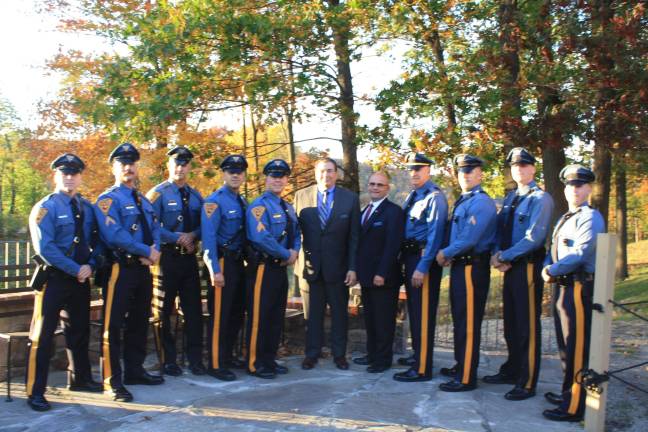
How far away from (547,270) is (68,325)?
392 centimetres

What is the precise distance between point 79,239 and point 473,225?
330cm

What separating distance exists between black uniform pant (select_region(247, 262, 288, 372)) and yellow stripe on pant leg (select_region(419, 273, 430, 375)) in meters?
1.32

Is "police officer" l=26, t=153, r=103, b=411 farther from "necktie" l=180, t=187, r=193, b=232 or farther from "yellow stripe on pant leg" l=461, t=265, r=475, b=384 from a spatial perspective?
"yellow stripe on pant leg" l=461, t=265, r=475, b=384

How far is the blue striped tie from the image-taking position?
678 centimetres

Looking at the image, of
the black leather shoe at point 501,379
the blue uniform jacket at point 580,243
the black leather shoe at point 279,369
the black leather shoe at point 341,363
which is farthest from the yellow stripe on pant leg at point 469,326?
the black leather shoe at point 279,369

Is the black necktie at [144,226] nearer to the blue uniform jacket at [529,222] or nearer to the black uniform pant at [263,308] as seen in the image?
the black uniform pant at [263,308]

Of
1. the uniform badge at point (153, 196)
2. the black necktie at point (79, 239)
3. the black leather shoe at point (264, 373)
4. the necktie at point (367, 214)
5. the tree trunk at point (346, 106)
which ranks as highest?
the tree trunk at point (346, 106)

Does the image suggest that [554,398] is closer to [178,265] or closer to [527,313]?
[527,313]

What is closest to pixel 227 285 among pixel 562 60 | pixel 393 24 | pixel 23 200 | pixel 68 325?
pixel 68 325

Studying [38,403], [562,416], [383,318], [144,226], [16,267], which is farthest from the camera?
[16,267]

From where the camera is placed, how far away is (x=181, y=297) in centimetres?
641

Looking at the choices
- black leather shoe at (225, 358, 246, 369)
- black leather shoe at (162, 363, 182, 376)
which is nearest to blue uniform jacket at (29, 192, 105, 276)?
black leather shoe at (162, 363, 182, 376)

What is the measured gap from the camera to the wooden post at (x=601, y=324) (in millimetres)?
4652

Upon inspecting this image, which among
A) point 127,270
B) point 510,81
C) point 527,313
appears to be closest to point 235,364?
point 127,270
